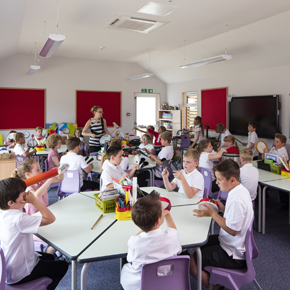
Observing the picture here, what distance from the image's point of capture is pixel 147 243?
1.71 meters

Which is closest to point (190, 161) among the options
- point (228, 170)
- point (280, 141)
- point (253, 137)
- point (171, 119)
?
point (228, 170)

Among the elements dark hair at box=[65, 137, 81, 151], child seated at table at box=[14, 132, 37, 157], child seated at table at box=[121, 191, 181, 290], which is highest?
dark hair at box=[65, 137, 81, 151]

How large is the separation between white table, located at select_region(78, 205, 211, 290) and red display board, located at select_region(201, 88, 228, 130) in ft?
21.6

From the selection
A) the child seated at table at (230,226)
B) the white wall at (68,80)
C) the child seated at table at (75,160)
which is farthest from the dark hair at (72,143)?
the white wall at (68,80)

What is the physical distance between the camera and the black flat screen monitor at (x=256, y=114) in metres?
6.99

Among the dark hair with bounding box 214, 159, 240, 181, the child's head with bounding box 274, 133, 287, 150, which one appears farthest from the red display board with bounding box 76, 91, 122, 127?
the dark hair with bounding box 214, 159, 240, 181

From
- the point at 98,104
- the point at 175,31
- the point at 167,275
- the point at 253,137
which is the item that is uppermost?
the point at 175,31

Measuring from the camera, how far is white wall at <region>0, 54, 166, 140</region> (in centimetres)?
948

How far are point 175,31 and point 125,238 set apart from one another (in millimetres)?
5471

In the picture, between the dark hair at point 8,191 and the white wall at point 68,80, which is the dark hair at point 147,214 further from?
the white wall at point 68,80

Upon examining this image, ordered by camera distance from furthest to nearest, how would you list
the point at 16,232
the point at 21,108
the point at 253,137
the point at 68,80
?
the point at 68,80 → the point at 21,108 → the point at 253,137 → the point at 16,232

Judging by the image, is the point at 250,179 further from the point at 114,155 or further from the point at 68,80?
the point at 68,80

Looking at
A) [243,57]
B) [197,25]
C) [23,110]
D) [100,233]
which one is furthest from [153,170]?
[23,110]

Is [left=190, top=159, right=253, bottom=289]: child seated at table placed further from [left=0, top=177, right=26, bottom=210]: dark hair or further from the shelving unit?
the shelving unit
